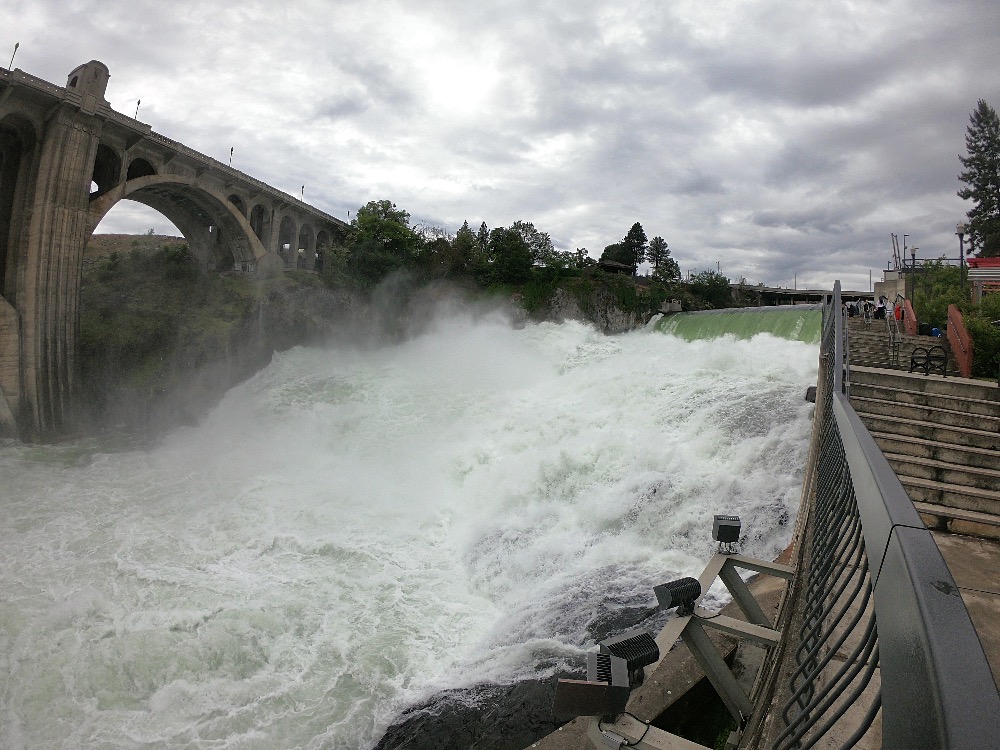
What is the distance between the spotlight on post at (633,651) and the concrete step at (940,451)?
4248 millimetres

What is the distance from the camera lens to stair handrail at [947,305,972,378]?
27.3 ft

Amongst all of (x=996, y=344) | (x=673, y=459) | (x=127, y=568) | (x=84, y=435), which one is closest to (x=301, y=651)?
(x=127, y=568)

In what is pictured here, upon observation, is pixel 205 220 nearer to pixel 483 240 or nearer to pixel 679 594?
pixel 483 240

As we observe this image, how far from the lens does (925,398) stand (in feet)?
22.9

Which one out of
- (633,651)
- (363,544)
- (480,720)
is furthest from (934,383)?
(363,544)

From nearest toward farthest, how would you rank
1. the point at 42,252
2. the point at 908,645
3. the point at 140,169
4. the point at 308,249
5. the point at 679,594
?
the point at 908,645
the point at 679,594
the point at 42,252
the point at 140,169
the point at 308,249

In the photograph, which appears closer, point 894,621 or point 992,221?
point 894,621

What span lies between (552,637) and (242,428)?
13.9 meters

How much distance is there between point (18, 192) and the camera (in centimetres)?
1634

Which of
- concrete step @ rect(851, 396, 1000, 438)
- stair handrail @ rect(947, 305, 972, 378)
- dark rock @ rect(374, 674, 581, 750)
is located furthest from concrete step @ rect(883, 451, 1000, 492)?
dark rock @ rect(374, 674, 581, 750)

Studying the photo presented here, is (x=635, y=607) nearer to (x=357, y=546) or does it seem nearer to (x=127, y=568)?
(x=357, y=546)

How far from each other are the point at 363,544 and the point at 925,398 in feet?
29.0

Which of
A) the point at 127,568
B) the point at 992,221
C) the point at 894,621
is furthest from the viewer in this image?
the point at 992,221

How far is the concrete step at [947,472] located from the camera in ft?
17.7
